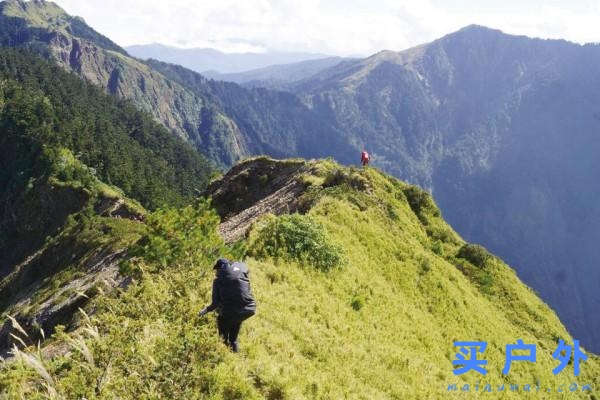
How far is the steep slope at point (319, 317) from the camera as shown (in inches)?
365

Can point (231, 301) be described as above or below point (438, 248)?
above

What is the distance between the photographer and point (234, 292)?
1065 cm

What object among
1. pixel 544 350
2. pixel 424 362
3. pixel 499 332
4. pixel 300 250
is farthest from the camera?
pixel 544 350

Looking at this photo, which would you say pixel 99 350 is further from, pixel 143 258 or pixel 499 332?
pixel 499 332

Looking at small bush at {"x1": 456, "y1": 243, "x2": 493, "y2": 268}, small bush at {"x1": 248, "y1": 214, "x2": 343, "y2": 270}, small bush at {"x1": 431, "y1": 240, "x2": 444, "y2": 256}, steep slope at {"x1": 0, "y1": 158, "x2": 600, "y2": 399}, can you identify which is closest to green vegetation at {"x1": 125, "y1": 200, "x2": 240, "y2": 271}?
steep slope at {"x1": 0, "y1": 158, "x2": 600, "y2": 399}

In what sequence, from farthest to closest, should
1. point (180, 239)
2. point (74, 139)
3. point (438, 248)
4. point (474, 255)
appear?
point (74, 139)
point (474, 255)
point (438, 248)
point (180, 239)

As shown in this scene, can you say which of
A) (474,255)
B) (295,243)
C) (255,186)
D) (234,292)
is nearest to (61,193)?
(255,186)

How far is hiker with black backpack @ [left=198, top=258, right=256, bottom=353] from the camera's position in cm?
1058

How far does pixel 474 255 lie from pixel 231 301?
75.6 feet

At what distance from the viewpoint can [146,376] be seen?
8766 mm

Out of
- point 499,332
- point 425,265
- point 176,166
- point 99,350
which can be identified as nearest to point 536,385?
point 499,332

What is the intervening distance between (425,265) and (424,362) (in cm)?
883

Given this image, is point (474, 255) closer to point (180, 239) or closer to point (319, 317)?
point (319, 317)

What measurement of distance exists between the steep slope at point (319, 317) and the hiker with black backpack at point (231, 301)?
39 centimetres
